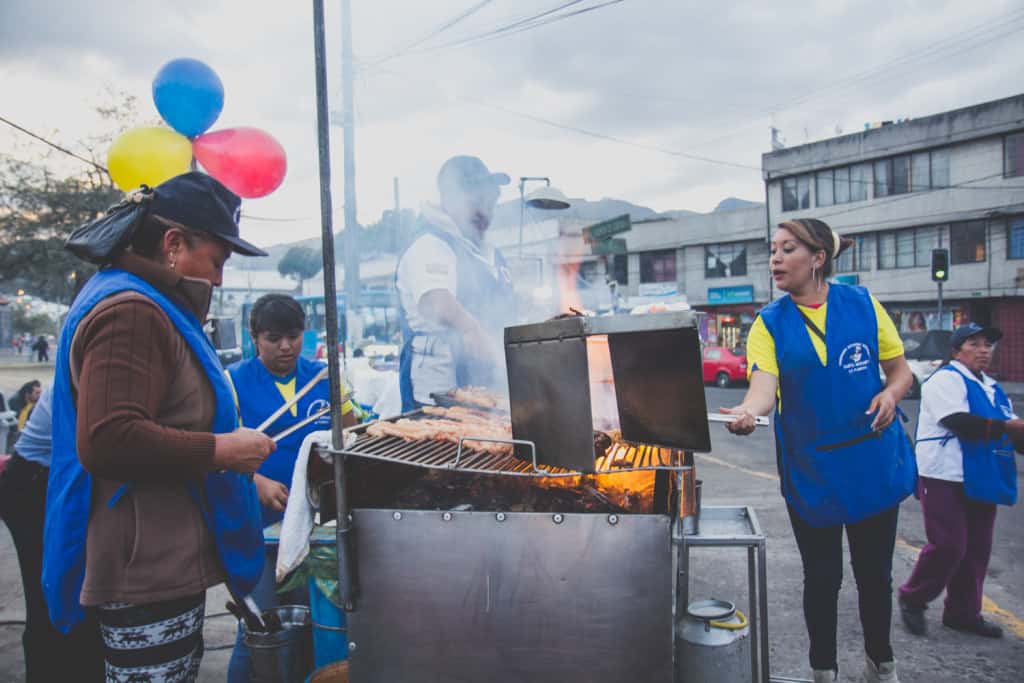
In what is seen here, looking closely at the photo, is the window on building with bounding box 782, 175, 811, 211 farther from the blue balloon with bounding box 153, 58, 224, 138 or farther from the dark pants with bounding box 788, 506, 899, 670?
the dark pants with bounding box 788, 506, 899, 670

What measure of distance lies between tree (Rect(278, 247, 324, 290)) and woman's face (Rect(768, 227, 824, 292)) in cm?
4947

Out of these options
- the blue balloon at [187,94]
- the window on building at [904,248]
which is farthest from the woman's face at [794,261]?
A: the window on building at [904,248]

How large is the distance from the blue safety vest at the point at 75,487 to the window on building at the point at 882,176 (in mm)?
29410

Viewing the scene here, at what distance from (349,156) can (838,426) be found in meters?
9.51

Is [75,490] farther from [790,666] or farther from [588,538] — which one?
[790,666]

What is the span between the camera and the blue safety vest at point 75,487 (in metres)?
1.71

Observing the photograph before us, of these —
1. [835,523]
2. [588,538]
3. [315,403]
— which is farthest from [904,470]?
[315,403]

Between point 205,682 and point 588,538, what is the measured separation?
2.38 meters

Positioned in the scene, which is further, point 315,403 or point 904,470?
point 315,403

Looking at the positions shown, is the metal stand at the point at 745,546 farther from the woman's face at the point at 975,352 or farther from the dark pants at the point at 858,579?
the woman's face at the point at 975,352

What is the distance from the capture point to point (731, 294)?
1212 inches

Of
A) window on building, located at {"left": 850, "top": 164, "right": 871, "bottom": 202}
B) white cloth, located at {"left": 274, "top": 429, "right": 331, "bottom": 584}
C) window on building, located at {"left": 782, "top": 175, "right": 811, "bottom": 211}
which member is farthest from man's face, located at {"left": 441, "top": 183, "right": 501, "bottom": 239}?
window on building, located at {"left": 782, "top": 175, "right": 811, "bottom": 211}

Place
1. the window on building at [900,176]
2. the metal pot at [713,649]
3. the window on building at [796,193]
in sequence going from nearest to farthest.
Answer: the metal pot at [713,649]
the window on building at [900,176]
the window on building at [796,193]

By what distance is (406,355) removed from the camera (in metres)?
3.95
